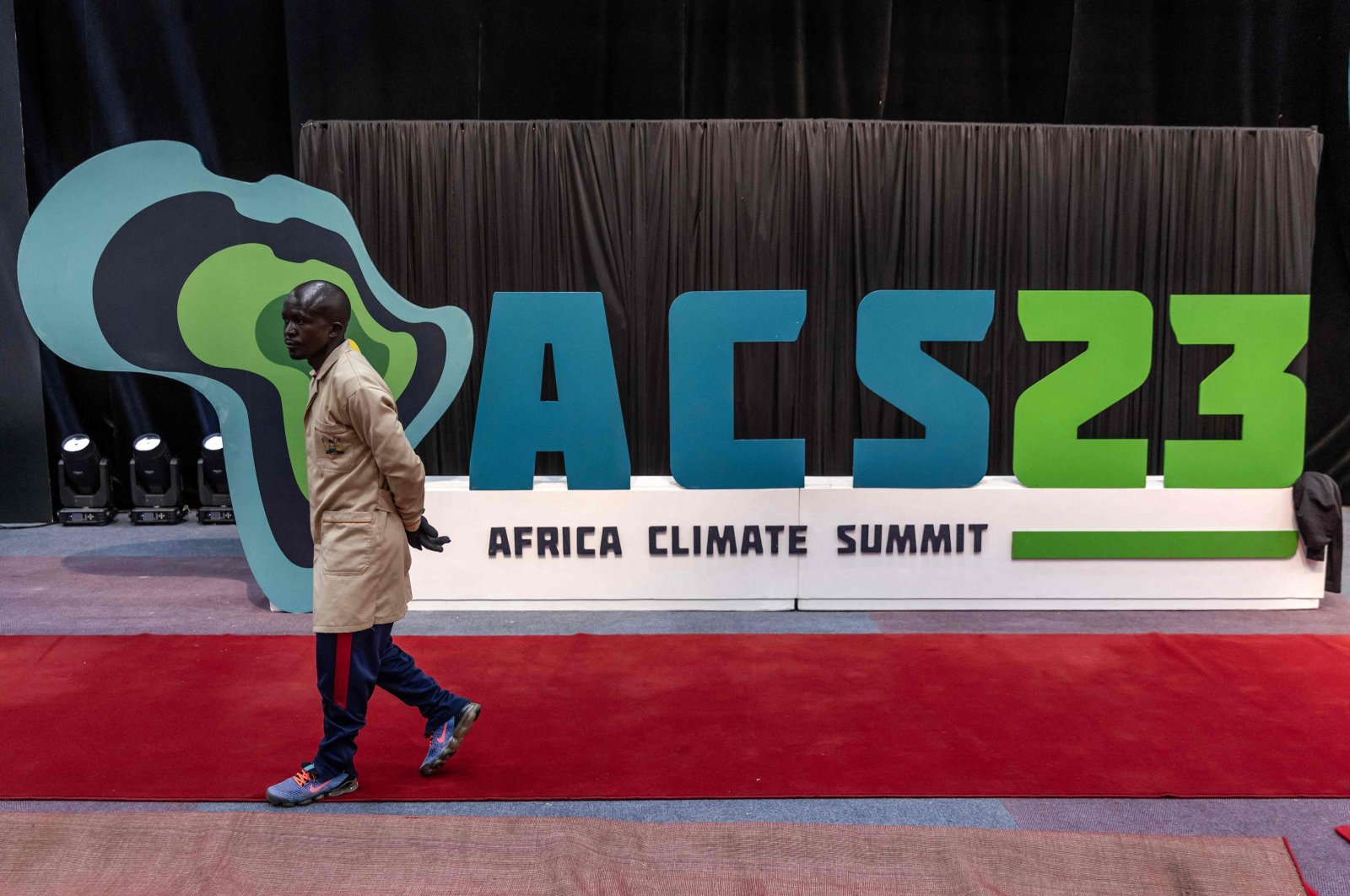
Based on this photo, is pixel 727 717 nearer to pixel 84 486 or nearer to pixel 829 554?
pixel 829 554

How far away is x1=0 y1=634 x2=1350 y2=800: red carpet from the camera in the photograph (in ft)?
10.0

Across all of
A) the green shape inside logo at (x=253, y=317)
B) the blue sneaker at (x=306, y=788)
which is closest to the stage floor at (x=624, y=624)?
the blue sneaker at (x=306, y=788)

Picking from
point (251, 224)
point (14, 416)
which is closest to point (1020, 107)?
point (251, 224)

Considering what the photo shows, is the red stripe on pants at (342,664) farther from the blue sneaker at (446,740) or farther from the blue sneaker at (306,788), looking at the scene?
the blue sneaker at (446,740)

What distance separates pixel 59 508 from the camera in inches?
319

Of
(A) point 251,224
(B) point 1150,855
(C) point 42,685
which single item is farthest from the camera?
(A) point 251,224

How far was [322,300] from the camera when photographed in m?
2.79

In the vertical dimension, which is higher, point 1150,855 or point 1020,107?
point 1020,107

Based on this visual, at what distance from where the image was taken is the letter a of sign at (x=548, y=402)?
5078 millimetres

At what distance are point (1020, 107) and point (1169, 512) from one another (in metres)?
3.45

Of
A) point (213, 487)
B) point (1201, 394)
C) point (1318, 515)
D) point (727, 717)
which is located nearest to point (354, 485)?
point (727, 717)

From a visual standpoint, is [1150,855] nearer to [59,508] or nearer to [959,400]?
[959,400]

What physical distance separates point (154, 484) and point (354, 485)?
19.6 feet

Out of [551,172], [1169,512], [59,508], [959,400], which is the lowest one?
[59,508]
